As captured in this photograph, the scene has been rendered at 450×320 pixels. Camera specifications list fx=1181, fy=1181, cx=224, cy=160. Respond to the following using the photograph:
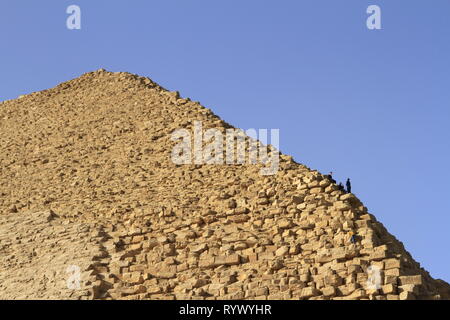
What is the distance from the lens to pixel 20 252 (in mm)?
29016

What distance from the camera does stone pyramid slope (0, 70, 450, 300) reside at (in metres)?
24.6

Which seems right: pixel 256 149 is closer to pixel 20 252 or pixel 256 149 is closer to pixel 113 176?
pixel 113 176

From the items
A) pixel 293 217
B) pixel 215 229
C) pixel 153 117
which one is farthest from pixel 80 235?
pixel 153 117

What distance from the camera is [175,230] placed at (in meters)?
27.8

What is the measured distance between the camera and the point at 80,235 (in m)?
28.8

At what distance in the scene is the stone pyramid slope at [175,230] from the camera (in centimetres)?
2464

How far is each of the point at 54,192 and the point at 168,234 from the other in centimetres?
637

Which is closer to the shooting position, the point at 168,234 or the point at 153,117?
Result: the point at 168,234

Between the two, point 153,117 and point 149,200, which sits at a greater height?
point 153,117

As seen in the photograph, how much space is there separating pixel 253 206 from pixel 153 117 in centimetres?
904
